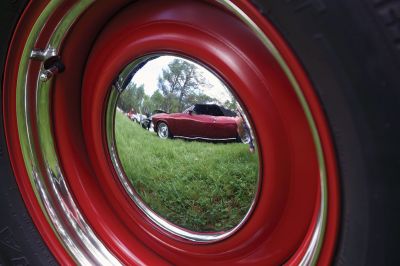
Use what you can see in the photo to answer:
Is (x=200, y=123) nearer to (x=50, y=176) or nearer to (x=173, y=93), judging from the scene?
(x=173, y=93)

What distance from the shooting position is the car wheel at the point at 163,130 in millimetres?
1262

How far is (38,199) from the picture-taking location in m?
1.46

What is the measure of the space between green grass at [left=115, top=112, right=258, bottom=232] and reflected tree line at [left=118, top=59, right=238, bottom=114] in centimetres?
7

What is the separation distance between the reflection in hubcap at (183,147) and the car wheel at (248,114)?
0.03m

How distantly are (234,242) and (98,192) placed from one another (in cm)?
57

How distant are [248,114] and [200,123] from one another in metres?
0.18

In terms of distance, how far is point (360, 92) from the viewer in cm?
66

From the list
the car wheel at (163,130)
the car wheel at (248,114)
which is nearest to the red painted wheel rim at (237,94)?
the car wheel at (248,114)

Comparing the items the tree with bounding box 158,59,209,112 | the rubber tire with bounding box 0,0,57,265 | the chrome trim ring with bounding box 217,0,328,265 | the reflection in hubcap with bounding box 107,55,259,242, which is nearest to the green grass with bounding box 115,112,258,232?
the reflection in hubcap with bounding box 107,55,259,242

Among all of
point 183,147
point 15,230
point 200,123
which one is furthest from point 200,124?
point 15,230

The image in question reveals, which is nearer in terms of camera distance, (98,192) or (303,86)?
(303,86)

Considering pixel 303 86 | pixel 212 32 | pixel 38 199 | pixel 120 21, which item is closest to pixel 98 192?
pixel 38 199

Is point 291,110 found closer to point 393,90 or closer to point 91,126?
point 393,90

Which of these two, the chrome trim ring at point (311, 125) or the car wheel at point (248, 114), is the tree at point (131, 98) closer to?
the car wheel at point (248, 114)
